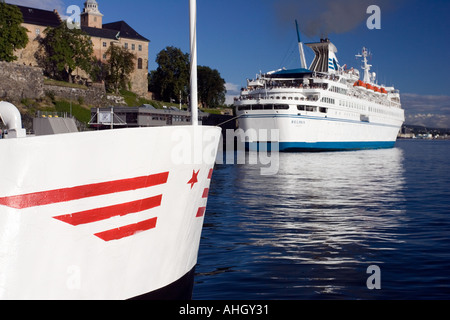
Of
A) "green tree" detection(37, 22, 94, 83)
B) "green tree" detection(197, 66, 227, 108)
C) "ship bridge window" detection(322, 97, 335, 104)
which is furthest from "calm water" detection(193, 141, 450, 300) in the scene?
"green tree" detection(197, 66, 227, 108)

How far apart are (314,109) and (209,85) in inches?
1973

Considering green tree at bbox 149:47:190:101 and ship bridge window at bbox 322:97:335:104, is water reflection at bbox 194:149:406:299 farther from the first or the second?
green tree at bbox 149:47:190:101

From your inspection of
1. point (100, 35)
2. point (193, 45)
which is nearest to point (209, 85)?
point (100, 35)

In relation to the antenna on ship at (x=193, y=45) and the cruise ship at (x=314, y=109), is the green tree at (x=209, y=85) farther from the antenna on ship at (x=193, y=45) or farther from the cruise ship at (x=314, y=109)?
the antenna on ship at (x=193, y=45)

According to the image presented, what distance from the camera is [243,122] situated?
73500 millimetres

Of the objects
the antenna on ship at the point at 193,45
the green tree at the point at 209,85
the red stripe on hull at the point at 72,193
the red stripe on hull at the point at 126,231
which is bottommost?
the red stripe on hull at the point at 126,231

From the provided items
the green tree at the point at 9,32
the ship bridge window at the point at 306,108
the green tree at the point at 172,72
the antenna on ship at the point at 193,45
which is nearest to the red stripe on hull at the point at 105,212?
the antenna on ship at the point at 193,45

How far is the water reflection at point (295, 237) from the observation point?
11.3 meters

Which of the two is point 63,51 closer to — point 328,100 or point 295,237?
point 328,100

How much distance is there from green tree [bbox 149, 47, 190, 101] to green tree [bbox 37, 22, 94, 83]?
60.1 ft

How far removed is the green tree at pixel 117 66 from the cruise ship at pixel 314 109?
109 feet

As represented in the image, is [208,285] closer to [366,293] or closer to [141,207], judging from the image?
[366,293]

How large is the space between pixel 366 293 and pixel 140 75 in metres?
111

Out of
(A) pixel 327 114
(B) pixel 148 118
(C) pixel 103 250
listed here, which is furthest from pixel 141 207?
(A) pixel 327 114
